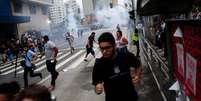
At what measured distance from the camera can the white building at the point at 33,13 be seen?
51.9m

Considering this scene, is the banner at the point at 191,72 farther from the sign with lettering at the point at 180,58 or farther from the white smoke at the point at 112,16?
the white smoke at the point at 112,16

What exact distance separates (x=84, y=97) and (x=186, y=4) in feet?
12.9

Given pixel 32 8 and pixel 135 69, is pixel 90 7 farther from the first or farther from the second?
pixel 135 69

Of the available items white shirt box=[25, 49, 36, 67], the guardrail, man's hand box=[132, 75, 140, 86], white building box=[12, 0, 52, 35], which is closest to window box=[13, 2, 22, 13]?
white building box=[12, 0, 52, 35]

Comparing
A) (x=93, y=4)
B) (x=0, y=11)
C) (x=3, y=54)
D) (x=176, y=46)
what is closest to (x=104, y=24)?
(x=93, y=4)

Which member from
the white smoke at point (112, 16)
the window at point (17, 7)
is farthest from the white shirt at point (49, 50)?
the white smoke at point (112, 16)

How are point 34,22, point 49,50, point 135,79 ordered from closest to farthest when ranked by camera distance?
point 135,79
point 49,50
point 34,22

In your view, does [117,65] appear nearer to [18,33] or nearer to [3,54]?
[3,54]

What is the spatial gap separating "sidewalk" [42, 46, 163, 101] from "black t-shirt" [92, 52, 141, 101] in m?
4.77

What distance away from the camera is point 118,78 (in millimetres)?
5188

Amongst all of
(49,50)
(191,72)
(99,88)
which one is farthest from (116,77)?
(49,50)

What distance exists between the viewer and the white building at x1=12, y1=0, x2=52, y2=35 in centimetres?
5188

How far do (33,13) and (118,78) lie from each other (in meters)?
57.9

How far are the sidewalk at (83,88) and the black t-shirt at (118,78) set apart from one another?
477 cm
